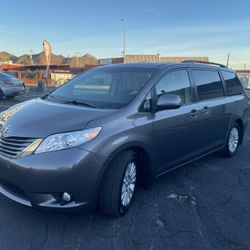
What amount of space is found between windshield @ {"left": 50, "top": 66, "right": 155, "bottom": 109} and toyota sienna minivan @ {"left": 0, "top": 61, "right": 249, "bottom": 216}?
1 cm

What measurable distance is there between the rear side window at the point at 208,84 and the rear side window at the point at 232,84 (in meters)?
0.30

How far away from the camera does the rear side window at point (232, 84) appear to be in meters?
5.48

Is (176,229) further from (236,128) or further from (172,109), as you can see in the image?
(236,128)

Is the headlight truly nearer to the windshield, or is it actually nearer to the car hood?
the car hood

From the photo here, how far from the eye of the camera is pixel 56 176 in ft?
8.89

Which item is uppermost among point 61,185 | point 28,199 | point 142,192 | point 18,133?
point 18,133

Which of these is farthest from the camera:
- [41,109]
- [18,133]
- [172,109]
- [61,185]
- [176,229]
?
[172,109]

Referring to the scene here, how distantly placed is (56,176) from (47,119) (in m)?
0.65

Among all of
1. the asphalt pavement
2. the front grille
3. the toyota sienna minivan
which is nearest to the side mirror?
the toyota sienna minivan

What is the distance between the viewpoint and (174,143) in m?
3.93

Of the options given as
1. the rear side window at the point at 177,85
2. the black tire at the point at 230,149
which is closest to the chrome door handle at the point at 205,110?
the rear side window at the point at 177,85

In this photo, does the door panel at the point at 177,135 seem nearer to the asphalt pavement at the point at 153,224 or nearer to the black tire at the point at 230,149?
the asphalt pavement at the point at 153,224

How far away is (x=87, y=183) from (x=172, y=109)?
1572 mm

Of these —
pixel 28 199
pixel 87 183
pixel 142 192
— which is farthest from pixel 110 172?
pixel 142 192
